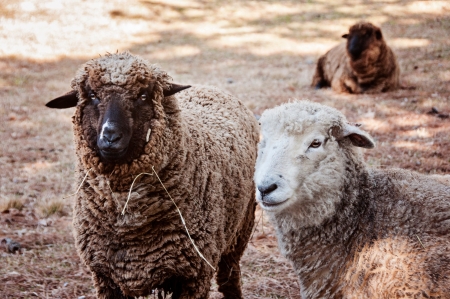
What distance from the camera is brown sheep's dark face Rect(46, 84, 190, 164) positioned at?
2.95m

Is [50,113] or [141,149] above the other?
[141,149]

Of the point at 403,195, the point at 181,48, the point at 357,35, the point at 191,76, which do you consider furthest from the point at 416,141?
the point at 181,48

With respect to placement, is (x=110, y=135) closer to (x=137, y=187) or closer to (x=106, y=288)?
(x=137, y=187)

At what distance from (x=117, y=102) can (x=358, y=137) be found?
152cm

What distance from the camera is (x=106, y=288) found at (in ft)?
11.0

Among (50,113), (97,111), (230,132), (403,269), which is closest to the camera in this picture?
(403,269)

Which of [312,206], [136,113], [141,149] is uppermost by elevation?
[136,113]

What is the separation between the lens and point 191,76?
13.9m

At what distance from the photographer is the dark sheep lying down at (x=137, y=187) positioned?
3125mm

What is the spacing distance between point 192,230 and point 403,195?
1.37m

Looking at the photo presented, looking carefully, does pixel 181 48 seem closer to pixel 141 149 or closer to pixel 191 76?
pixel 191 76

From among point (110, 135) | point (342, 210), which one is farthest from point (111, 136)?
point (342, 210)

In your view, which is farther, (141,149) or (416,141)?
(416,141)

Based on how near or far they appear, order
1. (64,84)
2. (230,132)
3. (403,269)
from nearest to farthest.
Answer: (403,269) → (230,132) → (64,84)
